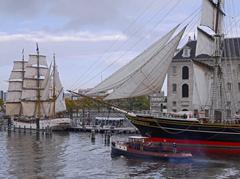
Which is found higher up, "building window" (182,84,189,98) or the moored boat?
"building window" (182,84,189,98)

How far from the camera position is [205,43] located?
5819cm

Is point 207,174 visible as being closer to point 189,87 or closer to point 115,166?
point 115,166

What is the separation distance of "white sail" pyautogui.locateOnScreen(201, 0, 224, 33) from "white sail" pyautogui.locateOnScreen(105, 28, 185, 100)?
684 cm

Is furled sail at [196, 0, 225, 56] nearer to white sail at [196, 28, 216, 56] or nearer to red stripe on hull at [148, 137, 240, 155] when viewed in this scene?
white sail at [196, 28, 216, 56]

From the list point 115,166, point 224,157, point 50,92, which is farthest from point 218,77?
point 50,92

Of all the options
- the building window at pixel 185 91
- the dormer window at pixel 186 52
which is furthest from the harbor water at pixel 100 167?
the dormer window at pixel 186 52

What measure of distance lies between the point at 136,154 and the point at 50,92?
244ft

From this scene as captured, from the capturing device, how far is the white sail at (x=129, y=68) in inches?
1955

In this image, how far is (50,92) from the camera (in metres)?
117

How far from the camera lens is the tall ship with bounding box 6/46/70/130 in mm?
109188

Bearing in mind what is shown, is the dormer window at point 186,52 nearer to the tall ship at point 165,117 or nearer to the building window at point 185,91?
the building window at point 185,91

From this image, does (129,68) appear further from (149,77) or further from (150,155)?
(150,155)

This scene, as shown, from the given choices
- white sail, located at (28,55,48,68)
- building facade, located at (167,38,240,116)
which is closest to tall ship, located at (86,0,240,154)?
building facade, located at (167,38,240,116)

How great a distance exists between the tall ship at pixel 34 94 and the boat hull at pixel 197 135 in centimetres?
5330
